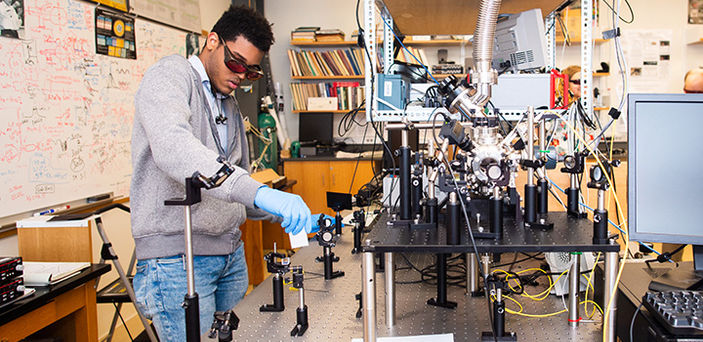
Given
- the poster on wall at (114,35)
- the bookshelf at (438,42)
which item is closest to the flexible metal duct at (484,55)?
the poster on wall at (114,35)

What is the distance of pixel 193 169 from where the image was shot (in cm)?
110

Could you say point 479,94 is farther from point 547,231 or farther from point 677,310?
point 677,310

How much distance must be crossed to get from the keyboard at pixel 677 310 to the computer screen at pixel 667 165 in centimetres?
14

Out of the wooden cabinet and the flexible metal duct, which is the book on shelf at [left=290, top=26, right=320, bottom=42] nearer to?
the wooden cabinet

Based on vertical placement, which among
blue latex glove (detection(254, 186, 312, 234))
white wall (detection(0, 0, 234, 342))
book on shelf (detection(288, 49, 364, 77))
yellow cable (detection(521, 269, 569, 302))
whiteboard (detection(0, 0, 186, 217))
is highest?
book on shelf (detection(288, 49, 364, 77))

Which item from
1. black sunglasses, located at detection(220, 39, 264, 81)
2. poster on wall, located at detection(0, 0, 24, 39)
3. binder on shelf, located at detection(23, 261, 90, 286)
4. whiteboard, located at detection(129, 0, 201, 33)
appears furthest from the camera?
whiteboard, located at detection(129, 0, 201, 33)

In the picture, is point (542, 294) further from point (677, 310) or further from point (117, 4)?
point (117, 4)

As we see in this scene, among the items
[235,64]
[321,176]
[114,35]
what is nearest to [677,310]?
[235,64]

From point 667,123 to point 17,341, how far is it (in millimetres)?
1998

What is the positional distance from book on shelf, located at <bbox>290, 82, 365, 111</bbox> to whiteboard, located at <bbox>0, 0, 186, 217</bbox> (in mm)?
2200

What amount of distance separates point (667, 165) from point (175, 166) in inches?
42.2

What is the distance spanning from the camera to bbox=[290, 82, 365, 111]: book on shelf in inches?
198

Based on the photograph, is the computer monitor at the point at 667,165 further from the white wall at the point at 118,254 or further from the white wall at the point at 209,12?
the white wall at the point at 209,12

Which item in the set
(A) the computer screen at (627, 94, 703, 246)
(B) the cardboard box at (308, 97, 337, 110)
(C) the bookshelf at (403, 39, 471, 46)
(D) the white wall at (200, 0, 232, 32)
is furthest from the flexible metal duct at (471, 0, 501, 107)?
(B) the cardboard box at (308, 97, 337, 110)
